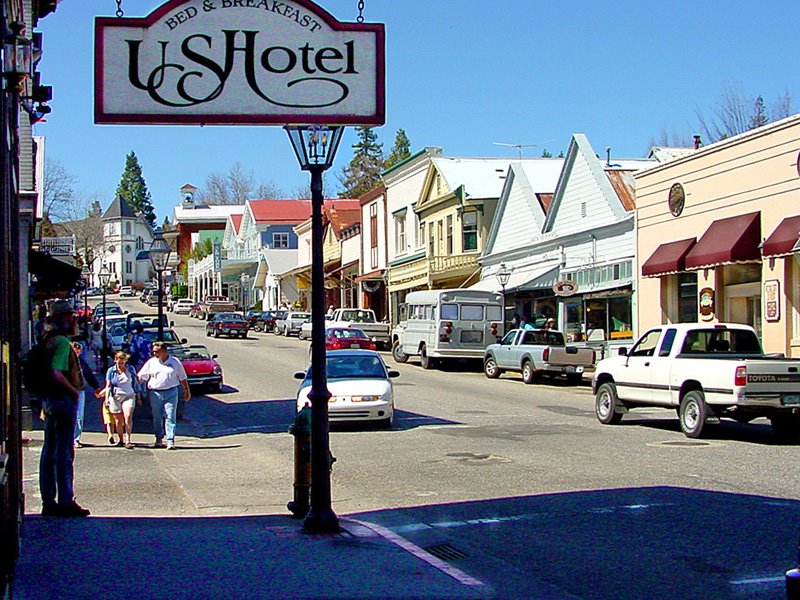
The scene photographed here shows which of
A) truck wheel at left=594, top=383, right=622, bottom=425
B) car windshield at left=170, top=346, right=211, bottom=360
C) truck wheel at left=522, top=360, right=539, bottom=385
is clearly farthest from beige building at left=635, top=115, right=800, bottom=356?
car windshield at left=170, top=346, right=211, bottom=360

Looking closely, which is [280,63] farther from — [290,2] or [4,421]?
[4,421]

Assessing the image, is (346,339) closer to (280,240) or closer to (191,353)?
(191,353)

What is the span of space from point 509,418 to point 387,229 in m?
38.9

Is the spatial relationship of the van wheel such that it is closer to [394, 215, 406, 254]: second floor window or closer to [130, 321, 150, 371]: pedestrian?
[130, 321, 150, 371]: pedestrian

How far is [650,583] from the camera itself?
7941mm

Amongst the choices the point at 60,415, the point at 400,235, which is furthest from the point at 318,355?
the point at 400,235

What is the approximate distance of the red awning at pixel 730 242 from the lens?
85.6 ft

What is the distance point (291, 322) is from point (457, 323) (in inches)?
998

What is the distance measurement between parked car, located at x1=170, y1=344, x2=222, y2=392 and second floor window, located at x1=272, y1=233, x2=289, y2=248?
204 feet

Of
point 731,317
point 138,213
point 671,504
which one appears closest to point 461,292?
point 731,317

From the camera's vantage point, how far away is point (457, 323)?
36.5 metres

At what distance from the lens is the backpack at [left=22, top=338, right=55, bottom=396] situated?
31.8 feet

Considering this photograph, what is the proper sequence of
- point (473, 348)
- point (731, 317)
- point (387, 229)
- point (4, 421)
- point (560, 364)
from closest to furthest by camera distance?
point (4, 421) → point (731, 317) → point (560, 364) → point (473, 348) → point (387, 229)

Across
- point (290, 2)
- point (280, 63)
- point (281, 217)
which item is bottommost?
point (280, 63)
